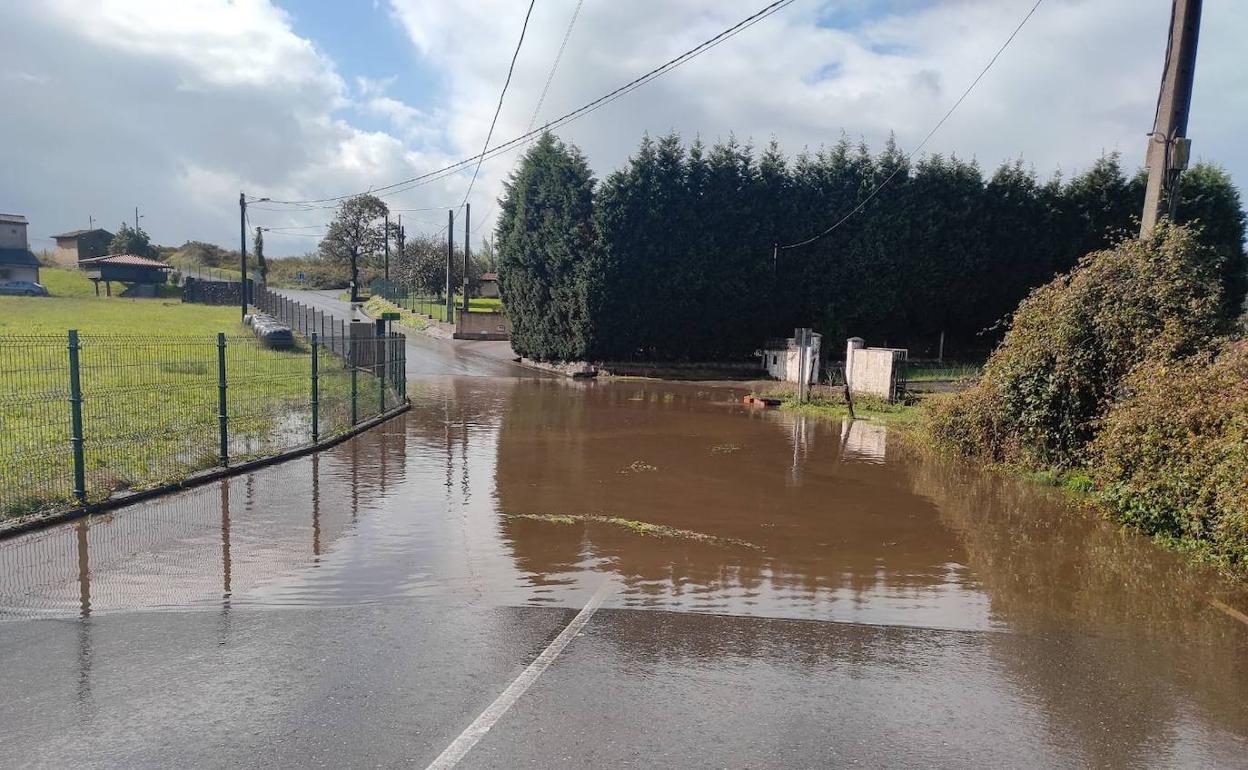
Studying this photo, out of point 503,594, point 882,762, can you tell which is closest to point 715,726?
point 882,762

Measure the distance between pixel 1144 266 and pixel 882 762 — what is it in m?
9.94

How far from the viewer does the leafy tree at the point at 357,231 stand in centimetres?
8438

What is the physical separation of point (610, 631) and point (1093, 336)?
29.5 ft

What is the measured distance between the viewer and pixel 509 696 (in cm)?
461

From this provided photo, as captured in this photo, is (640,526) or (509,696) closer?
(509,696)

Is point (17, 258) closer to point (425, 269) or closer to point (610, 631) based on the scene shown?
point (425, 269)

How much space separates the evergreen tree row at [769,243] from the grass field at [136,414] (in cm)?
1202

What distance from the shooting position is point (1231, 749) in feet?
13.9

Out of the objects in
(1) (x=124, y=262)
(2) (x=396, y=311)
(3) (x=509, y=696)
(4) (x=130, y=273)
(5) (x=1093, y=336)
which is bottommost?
(3) (x=509, y=696)

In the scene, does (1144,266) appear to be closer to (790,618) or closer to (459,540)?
(790,618)

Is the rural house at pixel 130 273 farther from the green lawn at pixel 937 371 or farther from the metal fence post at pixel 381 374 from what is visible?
the green lawn at pixel 937 371

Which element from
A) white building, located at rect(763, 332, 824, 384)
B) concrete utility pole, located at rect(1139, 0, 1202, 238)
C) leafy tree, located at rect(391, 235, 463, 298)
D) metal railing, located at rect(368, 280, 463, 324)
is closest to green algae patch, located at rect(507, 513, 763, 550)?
concrete utility pole, located at rect(1139, 0, 1202, 238)

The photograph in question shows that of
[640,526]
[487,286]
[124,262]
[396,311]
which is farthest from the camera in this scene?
[487,286]

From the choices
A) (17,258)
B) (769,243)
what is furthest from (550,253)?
(17,258)
